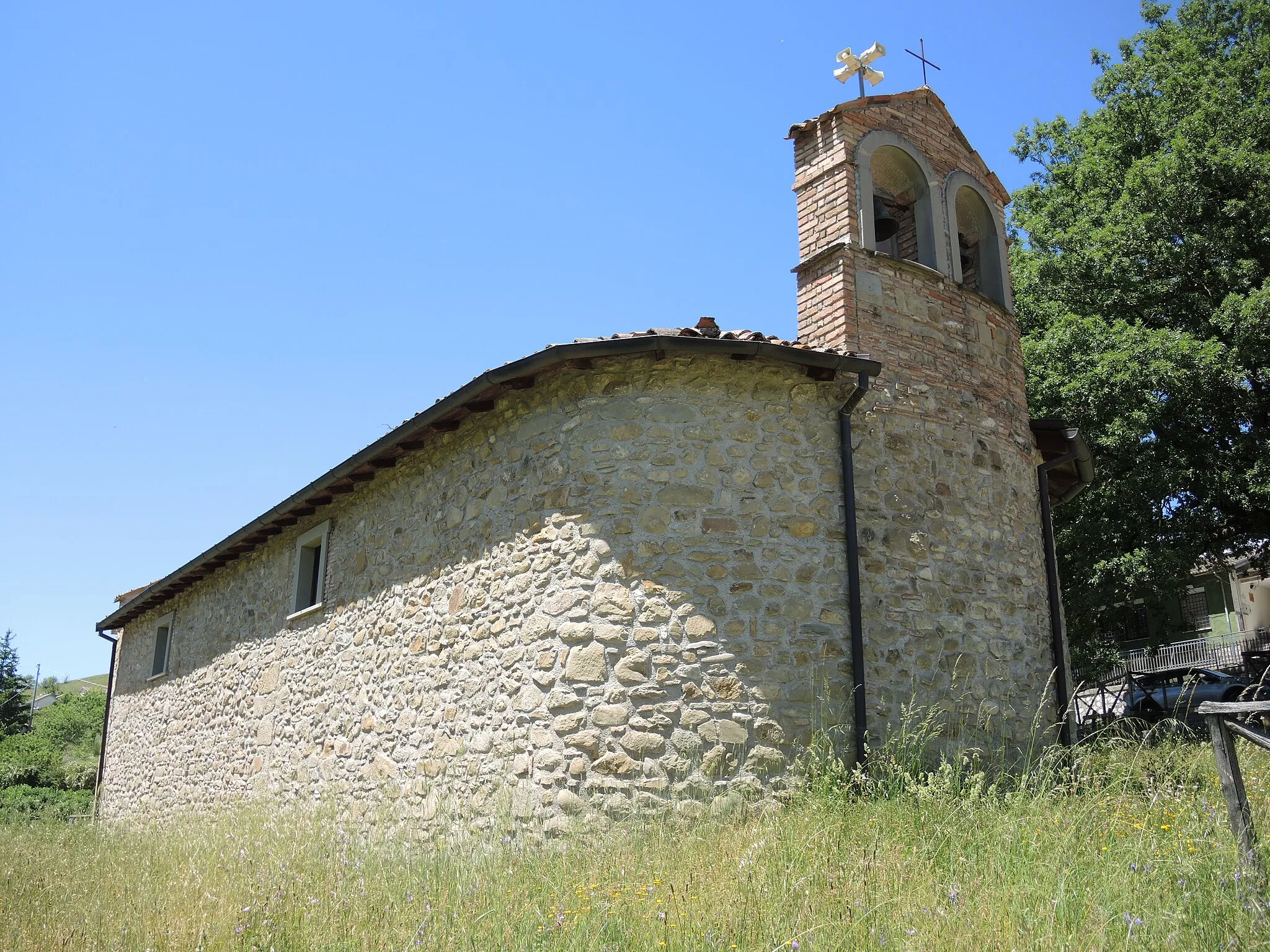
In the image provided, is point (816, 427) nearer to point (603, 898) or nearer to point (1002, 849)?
point (1002, 849)

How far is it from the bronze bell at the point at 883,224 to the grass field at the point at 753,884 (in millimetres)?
5507

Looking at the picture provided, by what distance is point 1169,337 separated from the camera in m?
15.1

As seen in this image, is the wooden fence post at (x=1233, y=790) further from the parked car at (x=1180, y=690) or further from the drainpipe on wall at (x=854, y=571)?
the parked car at (x=1180, y=690)

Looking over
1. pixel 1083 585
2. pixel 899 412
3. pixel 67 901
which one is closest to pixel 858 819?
pixel 899 412

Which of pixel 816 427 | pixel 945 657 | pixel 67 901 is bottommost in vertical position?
pixel 67 901

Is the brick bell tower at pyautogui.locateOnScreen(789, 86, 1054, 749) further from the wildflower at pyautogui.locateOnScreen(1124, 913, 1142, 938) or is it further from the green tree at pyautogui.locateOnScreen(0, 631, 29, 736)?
the green tree at pyautogui.locateOnScreen(0, 631, 29, 736)

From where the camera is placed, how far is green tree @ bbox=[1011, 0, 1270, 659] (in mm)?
15094

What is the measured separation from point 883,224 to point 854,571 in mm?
4033

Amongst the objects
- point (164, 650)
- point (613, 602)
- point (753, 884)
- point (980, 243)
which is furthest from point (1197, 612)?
point (753, 884)

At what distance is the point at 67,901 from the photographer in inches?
253

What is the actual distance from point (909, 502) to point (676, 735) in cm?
326

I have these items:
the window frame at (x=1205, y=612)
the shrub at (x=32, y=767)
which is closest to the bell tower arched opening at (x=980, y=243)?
the window frame at (x=1205, y=612)

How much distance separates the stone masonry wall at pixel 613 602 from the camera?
7.61 meters

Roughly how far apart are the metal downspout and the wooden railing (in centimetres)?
533
